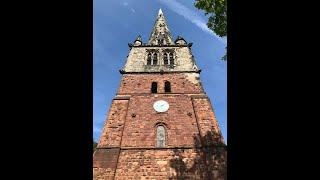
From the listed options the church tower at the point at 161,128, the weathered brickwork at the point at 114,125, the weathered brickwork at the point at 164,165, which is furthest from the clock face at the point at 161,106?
the weathered brickwork at the point at 164,165

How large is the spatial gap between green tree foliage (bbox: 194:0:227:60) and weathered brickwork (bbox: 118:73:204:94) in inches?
366

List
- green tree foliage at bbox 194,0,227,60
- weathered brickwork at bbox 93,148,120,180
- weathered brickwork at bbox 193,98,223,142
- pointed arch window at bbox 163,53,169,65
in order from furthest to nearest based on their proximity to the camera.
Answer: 1. pointed arch window at bbox 163,53,169,65
2. weathered brickwork at bbox 193,98,223,142
3. weathered brickwork at bbox 93,148,120,180
4. green tree foliage at bbox 194,0,227,60

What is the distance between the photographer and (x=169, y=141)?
1728 centimetres

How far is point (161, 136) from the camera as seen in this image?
17.8 metres

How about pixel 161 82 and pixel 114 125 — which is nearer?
pixel 114 125

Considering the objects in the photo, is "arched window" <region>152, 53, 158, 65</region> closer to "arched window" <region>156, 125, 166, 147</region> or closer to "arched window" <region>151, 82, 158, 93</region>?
"arched window" <region>151, 82, 158, 93</region>

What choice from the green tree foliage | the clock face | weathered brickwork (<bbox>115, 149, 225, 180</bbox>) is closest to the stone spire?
the clock face

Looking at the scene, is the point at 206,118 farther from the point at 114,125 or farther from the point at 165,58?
the point at 165,58

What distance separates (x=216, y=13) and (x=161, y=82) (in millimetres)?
10909

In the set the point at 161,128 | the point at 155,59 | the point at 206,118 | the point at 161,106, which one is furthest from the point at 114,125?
the point at 155,59

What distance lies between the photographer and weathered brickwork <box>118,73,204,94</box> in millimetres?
20656
